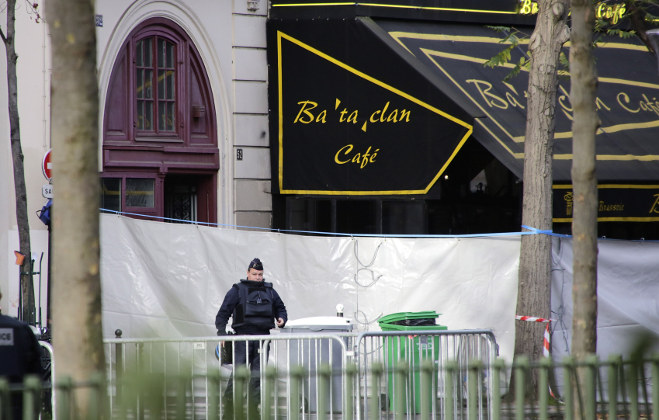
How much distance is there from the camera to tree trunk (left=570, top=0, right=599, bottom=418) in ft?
24.2

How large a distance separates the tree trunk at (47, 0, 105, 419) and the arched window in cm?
931

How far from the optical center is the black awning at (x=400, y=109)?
14211mm

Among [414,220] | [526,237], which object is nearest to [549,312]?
[526,237]

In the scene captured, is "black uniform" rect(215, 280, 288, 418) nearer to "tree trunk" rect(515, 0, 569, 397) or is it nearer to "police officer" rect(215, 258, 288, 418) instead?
"police officer" rect(215, 258, 288, 418)

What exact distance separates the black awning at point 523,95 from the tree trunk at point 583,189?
18.7 ft

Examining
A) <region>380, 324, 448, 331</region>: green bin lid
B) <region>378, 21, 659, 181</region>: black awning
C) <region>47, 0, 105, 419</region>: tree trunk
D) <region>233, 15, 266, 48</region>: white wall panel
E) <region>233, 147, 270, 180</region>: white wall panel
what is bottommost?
<region>380, 324, 448, 331</region>: green bin lid

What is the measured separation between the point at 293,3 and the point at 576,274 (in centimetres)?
925

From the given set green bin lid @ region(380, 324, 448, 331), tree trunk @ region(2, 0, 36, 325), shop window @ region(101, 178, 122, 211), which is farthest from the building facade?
green bin lid @ region(380, 324, 448, 331)

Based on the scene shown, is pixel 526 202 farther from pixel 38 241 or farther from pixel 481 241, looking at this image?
pixel 38 241

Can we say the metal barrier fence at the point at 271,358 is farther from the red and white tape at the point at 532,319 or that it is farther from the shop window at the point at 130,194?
the shop window at the point at 130,194

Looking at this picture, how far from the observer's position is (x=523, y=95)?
14938 millimetres

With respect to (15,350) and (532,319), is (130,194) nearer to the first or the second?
(532,319)

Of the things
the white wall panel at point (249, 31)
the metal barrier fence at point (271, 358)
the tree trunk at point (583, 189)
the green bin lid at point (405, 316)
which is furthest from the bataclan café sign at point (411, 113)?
the tree trunk at point (583, 189)

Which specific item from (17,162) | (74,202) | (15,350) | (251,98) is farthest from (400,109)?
(74,202)
